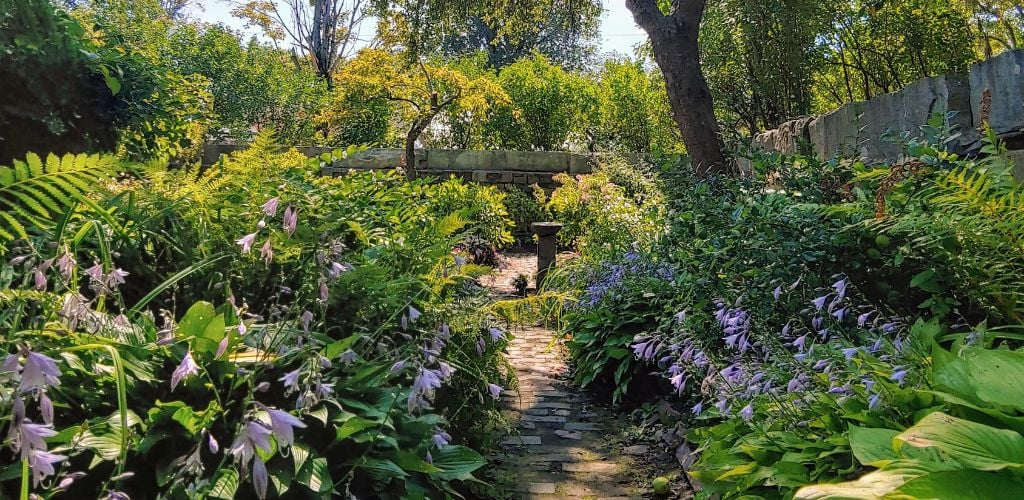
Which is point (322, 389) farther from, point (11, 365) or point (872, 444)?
point (872, 444)

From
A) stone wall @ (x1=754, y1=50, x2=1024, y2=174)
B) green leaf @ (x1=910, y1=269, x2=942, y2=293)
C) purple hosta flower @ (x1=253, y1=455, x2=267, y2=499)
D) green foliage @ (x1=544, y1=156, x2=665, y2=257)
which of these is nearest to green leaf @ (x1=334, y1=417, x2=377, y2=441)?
purple hosta flower @ (x1=253, y1=455, x2=267, y2=499)

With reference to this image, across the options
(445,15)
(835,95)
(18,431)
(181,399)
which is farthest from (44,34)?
(835,95)

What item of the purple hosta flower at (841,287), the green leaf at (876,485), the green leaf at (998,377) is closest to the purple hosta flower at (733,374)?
the purple hosta flower at (841,287)

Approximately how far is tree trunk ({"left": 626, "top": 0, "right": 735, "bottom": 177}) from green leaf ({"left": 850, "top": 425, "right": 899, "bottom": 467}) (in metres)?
3.99

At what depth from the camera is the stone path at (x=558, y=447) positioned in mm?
2617

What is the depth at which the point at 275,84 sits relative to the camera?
41.7 feet

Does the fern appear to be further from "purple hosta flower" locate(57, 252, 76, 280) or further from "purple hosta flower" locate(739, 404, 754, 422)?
"purple hosta flower" locate(739, 404, 754, 422)

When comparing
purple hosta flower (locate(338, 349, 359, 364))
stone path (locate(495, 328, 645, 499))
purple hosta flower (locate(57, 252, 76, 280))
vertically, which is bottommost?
stone path (locate(495, 328, 645, 499))

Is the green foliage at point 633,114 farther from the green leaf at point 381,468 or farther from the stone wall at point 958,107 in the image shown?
the green leaf at point 381,468

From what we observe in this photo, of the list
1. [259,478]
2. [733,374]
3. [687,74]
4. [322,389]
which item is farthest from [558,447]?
[687,74]

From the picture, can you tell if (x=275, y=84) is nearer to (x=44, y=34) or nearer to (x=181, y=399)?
(x=44, y=34)

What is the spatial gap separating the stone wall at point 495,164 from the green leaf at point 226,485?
9778 millimetres

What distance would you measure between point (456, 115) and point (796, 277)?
10034 mm

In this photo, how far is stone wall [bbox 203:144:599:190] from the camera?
11.0 m
